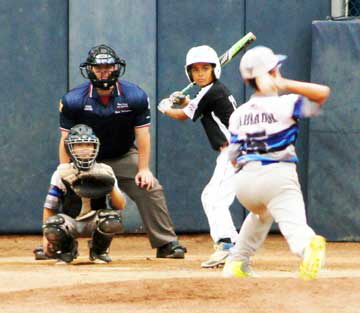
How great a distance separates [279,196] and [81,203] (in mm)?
2790

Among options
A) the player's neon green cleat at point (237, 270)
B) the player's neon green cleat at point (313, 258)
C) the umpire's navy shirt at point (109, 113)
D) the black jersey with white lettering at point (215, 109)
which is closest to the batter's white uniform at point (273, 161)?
the player's neon green cleat at point (313, 258)

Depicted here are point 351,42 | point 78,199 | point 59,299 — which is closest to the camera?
point 59,299

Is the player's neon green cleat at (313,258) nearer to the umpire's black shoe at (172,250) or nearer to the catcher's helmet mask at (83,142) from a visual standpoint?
the catcher's helmet mask at (83,142)

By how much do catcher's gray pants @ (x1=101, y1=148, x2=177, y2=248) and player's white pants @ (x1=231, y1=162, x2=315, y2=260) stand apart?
2.74 m

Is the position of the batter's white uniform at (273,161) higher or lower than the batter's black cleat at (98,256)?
higher

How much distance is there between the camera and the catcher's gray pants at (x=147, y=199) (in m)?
10.9

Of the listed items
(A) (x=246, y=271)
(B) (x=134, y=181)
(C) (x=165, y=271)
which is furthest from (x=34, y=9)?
(A) (x=246, y=271)

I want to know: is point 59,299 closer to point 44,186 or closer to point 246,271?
point 246,271

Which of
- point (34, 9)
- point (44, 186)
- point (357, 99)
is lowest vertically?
point (44, 186)

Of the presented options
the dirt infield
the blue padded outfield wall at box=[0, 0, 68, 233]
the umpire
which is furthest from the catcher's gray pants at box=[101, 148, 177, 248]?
the blue padded outfield wall at box=[0, 0, 68, 233]

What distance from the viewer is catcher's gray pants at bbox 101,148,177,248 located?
10.9 m

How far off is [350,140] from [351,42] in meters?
0.97

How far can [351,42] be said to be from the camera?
12734mm

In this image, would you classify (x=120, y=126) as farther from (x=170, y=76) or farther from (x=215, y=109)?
(x=170, y=76)
